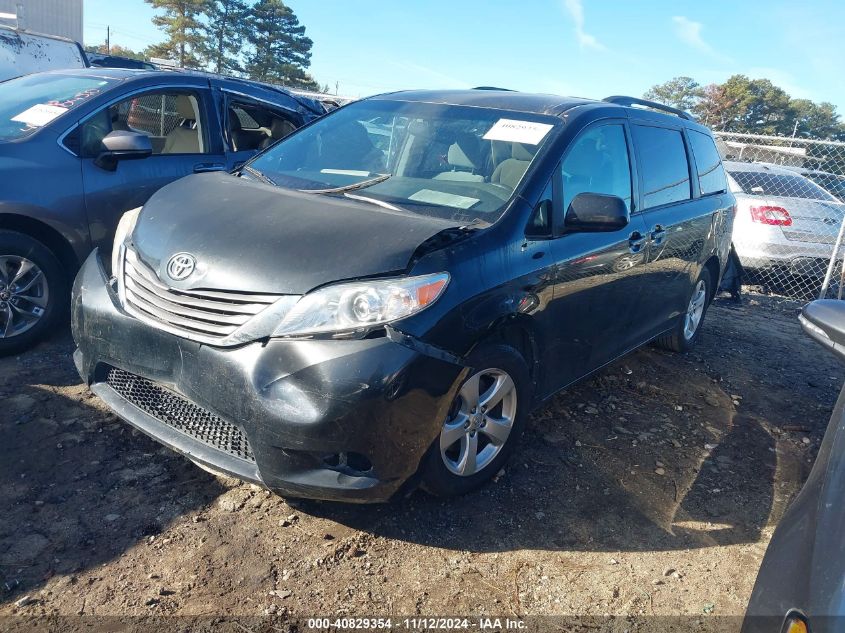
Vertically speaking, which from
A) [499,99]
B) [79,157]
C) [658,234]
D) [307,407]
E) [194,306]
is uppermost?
[499,99]

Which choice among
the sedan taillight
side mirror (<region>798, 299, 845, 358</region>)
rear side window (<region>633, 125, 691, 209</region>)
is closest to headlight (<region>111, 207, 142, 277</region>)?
side mirror (<region>798, 299, 845, 358</region>)

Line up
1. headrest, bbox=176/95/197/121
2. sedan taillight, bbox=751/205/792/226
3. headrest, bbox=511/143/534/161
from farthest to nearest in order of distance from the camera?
sedan taillight, bbox=751/205/792/226 → headrest, bbox=176/95/197/121 → headrest, bbox=511/143/534/161

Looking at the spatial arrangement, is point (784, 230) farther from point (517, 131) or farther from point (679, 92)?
point (679, 92)

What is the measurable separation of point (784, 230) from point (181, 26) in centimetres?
4644

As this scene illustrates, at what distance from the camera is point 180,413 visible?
2.69 metres

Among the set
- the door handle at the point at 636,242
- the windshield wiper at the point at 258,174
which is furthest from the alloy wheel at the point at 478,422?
the windshield wiper at the point at 258,174

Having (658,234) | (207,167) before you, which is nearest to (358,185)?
(658,234)

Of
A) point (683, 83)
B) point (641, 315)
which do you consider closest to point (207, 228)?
point (641, 315)

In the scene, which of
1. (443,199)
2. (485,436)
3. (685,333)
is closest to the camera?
(485,436)

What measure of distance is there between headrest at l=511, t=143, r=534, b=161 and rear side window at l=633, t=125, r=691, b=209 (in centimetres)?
115

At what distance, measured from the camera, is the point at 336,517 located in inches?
111

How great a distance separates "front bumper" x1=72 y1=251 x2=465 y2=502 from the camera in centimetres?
235

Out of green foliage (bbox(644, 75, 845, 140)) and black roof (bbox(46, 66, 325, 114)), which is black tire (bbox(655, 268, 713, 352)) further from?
green foliage (bbox(644, 75, 845, 140))

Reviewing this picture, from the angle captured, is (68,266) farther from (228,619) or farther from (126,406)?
(228,619)
